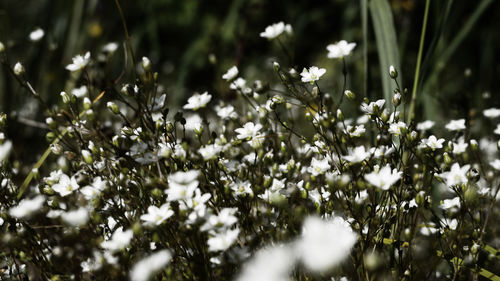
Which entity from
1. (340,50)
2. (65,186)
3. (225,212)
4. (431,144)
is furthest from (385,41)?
(65,186)

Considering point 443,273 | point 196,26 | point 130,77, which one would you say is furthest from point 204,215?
point 196,26

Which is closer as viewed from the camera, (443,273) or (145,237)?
(145,237)

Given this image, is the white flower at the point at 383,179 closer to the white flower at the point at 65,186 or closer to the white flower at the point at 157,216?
the white flower at the point at 157,216

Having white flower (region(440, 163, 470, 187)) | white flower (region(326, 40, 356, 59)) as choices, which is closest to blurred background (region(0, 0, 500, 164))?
white flower (region(326, 40, 356, 59))

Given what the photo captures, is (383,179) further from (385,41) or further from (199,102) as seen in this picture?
(385,41)

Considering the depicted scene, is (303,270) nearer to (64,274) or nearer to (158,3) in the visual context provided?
(64,274)

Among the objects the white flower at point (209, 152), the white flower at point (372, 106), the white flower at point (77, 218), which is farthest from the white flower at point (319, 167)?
the white flower at point (77, 218)
